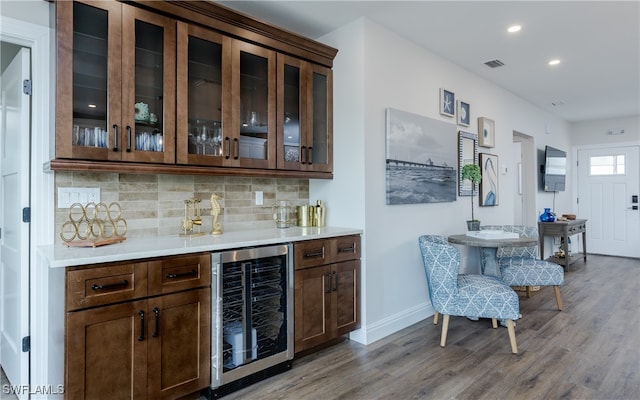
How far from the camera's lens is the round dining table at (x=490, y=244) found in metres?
3.05

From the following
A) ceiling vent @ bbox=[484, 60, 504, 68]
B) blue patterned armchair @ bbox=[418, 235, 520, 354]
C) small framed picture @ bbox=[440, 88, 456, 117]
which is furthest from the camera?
ceiling vent @ bbox=[484, 60, 504, 68]

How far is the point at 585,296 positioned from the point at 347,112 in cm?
366

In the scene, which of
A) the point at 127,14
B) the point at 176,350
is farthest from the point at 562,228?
the point at 127,14

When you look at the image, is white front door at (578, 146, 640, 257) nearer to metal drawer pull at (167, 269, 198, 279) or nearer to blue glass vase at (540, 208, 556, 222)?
blue glass vase at (540, 208, 556, 222)

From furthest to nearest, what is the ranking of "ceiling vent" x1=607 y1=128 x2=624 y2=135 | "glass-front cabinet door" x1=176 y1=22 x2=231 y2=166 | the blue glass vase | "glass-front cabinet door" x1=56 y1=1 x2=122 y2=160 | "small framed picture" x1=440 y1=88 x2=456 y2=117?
"ceiling vent" x1=607 y1=128 x2=624 y2=135 < the blue glass vase < "small framed picture" x1=440 y1=88 x2=456 y2=117 < "glass-front cabinet door" x1=176 y1=22 x2=231 y2=166 < "glass-front cabinet door" x1=56 y1=1 x2=122 y2=160

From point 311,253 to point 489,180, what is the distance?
9.73 feet

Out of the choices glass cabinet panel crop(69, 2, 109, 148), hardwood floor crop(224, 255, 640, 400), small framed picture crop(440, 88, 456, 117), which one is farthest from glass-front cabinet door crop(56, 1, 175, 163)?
small framed picture crop(440, 88, 456, 117)

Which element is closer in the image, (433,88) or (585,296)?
(433,88)

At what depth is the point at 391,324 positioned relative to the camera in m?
3.22

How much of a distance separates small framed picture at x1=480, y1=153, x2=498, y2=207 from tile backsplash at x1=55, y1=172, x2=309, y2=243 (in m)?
2.56

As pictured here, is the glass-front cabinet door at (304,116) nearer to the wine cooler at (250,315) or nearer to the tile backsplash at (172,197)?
the tile backsplash at (172,197)

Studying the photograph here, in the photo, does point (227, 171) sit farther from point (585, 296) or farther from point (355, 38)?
point (585, 296)

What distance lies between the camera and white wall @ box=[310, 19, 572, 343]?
3.02m

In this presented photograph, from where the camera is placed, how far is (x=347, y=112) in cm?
312
